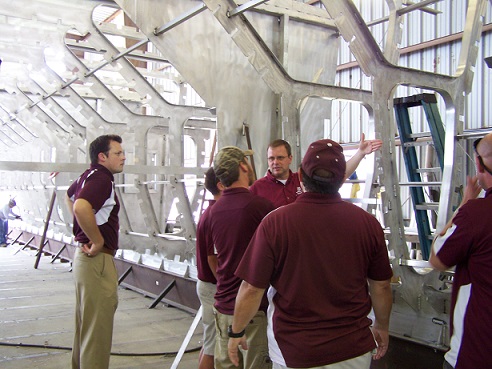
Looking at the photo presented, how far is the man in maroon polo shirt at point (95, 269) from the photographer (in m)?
3.77

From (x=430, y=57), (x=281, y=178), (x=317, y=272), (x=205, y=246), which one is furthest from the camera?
(x=430, y=57)

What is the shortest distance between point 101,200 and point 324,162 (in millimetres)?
2109

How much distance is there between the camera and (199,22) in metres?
5.69

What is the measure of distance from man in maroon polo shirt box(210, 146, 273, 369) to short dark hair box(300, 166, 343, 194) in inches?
30.7

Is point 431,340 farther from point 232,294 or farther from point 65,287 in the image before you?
point 65,287

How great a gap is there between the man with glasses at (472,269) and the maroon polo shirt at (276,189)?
62.8 inches

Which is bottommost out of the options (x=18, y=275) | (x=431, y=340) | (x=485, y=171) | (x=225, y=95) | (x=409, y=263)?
(x=18, y=275)

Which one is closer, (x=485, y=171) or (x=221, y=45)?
(x=485, y=171)

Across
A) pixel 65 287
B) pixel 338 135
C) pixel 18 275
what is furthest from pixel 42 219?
pixel 338 135

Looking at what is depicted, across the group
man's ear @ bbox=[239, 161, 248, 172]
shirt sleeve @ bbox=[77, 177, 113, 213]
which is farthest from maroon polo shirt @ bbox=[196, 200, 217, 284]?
shirt sleeve @ bbox=[77, 177, 113, 213]

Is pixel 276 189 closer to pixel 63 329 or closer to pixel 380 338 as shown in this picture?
pixel 380 338

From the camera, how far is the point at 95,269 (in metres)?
3.80

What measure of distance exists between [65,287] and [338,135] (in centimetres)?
795

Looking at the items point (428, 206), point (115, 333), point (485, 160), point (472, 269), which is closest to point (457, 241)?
point (472, 269)
